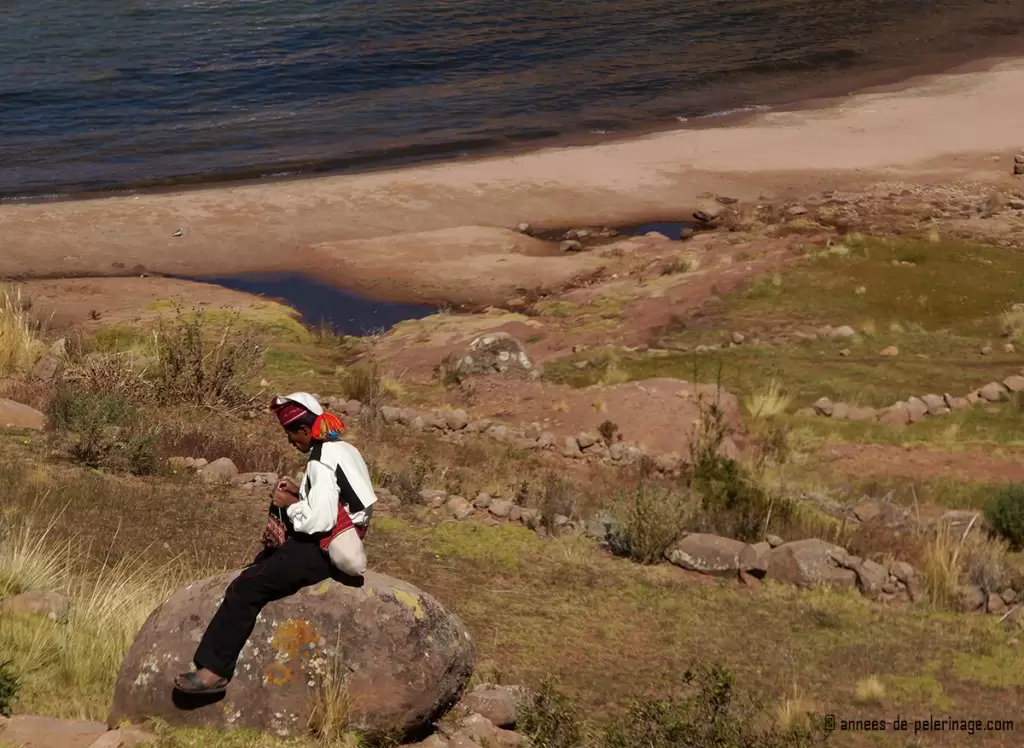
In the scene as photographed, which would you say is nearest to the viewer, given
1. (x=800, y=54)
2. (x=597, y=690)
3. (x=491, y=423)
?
(x=597, y=690)

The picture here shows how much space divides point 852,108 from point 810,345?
1977 cm

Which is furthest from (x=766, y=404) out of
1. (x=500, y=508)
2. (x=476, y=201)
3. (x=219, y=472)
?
(x=476, y=201)

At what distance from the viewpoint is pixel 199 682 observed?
644cm

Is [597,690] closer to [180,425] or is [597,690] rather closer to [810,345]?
[180,425]

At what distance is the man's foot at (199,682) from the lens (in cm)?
644

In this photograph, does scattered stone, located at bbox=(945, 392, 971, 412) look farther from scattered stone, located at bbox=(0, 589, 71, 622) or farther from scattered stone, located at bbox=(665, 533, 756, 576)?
scattered stone, located at bbox=(0, 589, 71, 622)

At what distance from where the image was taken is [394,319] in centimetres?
2388

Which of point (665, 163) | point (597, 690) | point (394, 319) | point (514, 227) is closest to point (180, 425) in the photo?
point (597, 690)

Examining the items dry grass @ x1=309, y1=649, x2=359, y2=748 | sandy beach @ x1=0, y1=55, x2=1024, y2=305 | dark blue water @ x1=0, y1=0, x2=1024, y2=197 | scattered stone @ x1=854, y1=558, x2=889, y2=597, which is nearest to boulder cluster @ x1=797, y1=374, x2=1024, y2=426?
scattered stone @ x1=854, y1=558, x2=889, y2=597

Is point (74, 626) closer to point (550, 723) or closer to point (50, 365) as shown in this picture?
point (550, 723)

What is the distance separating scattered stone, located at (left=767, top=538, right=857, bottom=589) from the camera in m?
11.2

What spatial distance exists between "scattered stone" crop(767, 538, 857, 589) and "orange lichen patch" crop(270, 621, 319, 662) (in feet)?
18.9

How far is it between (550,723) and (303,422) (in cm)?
231

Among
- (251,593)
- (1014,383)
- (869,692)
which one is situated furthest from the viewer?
(1014,383)
